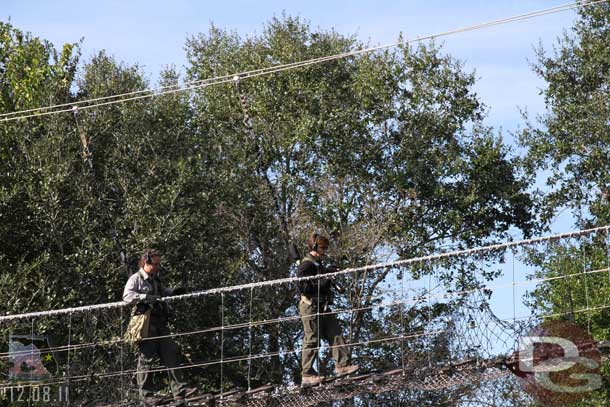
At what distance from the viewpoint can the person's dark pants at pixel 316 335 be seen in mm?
11812

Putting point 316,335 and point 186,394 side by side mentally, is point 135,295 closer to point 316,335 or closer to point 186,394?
point 186,394

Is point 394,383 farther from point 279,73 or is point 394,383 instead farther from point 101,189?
point 279,73

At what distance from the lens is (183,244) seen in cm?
2016

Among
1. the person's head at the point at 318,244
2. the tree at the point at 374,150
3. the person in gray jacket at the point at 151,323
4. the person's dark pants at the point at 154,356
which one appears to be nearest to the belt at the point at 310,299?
the person's head at the point at 318,244

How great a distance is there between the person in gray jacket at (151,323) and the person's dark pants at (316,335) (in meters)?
1.06

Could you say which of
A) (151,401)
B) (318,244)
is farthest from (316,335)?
(151,401)

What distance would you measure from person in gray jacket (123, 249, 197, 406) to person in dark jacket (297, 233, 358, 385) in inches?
42.4

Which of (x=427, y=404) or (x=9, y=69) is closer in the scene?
(x=427, y=404)

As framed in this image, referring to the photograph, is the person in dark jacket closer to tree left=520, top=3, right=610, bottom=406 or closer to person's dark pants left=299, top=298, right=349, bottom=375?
person's dark pants left=299, top=298, right=349, bottom=375

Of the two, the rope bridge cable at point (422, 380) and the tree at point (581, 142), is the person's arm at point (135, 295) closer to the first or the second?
the rope bridge cable at point (422, 380)

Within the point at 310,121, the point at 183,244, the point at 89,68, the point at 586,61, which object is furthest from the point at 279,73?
the point at 183,244

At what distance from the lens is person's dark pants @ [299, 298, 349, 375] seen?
11.8m

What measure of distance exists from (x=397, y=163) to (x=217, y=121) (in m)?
3.68

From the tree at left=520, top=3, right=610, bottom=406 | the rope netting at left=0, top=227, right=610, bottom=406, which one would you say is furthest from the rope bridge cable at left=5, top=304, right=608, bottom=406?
the tree at left=520, top=3, right=610, bottom=406
